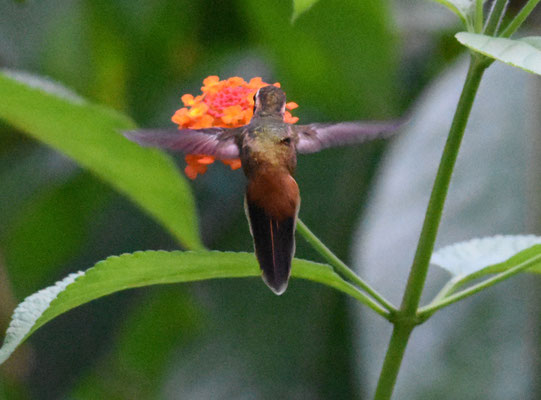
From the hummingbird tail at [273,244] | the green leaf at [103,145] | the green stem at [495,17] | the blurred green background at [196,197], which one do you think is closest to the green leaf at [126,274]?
the hummingbird tail at [273,244]

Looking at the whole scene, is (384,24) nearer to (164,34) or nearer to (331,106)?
(331,106)

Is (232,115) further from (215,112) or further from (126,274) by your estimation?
(126,274)

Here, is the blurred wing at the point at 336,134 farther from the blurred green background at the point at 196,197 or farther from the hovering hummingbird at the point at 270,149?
the blurred green background at the point at 196,197

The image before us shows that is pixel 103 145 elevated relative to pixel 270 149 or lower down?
elevated

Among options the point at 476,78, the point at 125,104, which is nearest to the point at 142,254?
the point at 476,78

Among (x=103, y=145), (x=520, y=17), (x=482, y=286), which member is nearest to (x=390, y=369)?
(x=482, y=286)

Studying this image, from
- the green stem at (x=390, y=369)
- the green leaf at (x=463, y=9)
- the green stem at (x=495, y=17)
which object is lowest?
the green stem at (x=390, y=369)
